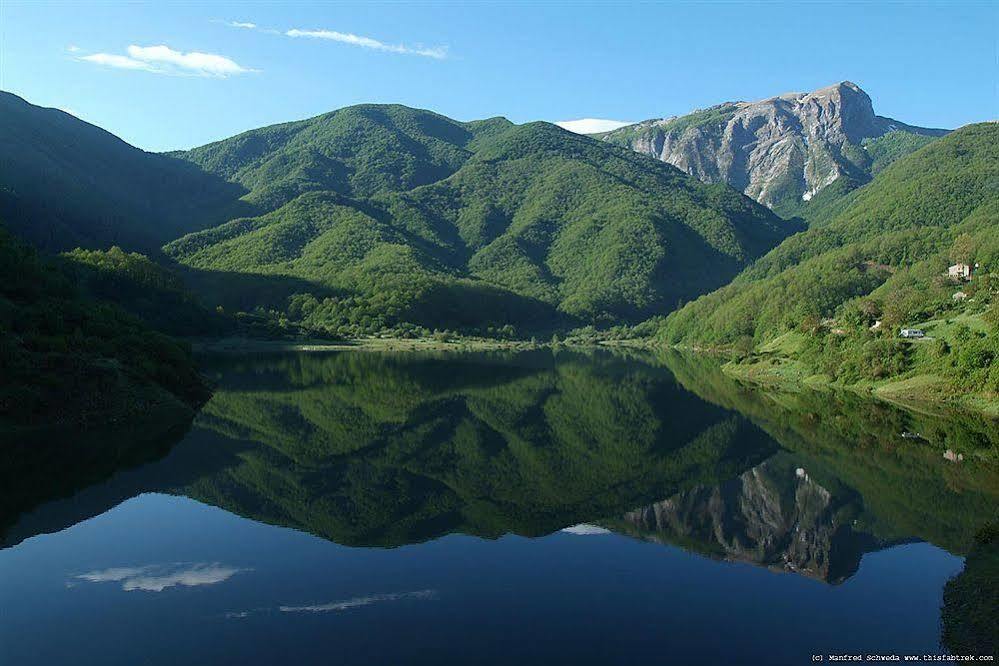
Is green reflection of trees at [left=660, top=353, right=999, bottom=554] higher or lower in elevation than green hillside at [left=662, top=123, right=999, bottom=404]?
lower

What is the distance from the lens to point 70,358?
1709 inches

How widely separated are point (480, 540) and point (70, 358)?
31567mm

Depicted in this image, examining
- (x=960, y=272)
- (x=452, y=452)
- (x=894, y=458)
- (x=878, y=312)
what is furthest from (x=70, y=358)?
(x=960, y=272)

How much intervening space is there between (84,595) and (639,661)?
16.0 m

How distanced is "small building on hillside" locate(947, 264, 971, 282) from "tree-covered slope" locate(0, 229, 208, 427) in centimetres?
12219

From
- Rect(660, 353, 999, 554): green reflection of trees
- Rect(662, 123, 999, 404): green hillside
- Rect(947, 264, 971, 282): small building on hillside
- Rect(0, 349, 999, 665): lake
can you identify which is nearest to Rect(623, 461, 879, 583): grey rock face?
Rect(0, 349, 999, 665): lake

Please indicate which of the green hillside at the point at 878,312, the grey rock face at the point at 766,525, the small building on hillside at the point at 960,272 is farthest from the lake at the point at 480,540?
the small building on hillside at the point at 960,272

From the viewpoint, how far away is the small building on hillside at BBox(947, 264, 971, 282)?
121m

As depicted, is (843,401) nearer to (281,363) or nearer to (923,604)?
(923,604)

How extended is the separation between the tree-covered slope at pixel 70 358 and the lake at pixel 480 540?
2.98 metres

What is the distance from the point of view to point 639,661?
17078 mm

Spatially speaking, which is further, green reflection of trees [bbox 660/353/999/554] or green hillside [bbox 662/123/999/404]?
green hillside [bbox 662/123/999/404]

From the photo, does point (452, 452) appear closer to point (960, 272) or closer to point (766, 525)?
point (766, 525)

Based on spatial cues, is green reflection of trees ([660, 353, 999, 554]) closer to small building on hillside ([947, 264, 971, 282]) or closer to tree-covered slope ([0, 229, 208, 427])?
tree-covered slope ([0, 229, 208, 427])
